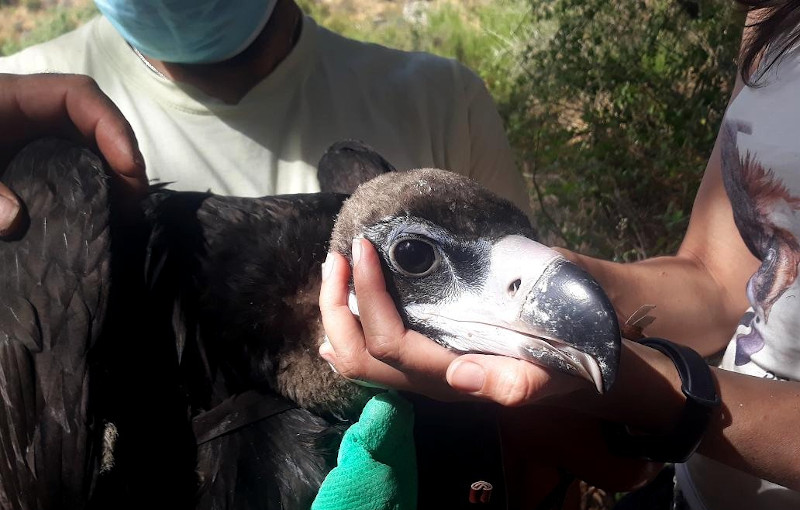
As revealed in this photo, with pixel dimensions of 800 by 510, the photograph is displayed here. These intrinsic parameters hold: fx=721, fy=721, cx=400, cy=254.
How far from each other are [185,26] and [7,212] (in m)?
0.71

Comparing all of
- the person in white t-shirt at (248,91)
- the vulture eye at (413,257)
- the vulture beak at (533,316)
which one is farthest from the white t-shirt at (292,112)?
the vulture beak at (533,316)

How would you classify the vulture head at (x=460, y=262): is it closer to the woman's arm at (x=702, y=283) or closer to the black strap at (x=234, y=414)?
the black strap at (x=234, y=414)

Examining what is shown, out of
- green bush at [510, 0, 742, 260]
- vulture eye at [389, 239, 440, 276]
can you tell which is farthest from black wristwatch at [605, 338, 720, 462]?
green bush at [510, 0, 742, 260]

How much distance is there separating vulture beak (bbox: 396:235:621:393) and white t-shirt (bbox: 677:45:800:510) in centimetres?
53

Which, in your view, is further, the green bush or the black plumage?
the green bush

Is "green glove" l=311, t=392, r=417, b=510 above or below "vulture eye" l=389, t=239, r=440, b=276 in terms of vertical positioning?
below

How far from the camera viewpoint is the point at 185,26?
190 cm

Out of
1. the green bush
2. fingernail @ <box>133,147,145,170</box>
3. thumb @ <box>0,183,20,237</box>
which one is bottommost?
the green bush

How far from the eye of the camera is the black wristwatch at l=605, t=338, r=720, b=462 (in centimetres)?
139

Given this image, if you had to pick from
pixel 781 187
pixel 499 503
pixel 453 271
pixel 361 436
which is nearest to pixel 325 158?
→ pixel 453 271

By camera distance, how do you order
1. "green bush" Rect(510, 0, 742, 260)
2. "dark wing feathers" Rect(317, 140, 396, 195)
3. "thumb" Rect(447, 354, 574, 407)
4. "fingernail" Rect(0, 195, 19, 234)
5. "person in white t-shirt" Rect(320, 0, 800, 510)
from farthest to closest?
1. "green bush" Rect(510, 0, 742, 260)
2. "dark wing feathers" Rect(317, 140, 396, 195)
3. "fingernail" Rect(0, 195, 19, 234)
4. "person in white t-shirt" Rect(320, 0, 800, 510)
5. "thumb" Rect(447, 354, 574, 407)

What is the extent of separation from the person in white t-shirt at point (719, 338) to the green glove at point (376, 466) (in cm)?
9

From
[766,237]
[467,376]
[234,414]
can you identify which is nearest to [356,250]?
[467,376]

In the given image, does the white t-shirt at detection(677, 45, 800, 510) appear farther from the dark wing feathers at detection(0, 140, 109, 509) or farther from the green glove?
the dark wing feathers at detection(0, 140, 109, 509)
